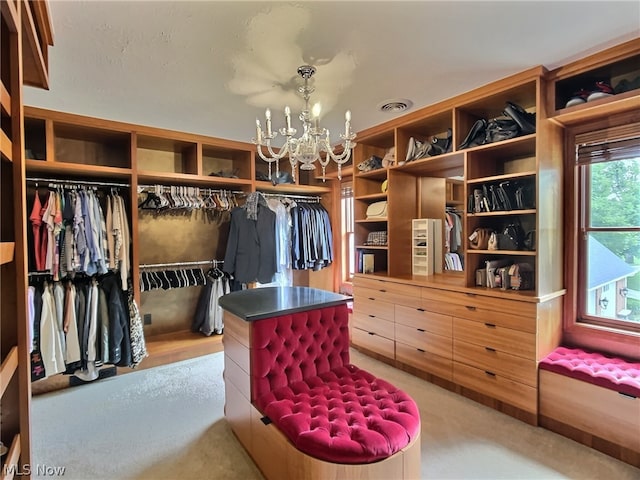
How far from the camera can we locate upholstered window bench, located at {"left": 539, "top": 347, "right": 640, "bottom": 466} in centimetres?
198

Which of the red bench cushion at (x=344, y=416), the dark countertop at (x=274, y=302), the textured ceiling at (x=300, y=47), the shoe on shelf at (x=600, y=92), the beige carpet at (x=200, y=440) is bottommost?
the beige carpet at (x=200, y=440)

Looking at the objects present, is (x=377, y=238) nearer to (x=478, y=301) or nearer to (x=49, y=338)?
(x=478, y=301)

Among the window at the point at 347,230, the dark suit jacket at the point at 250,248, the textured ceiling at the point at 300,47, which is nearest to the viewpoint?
the textured ceiling at the point at 300,47

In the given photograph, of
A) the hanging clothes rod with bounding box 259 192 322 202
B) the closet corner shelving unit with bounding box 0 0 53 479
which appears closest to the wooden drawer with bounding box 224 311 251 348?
the closet corner shelving unit with bounding box 0 0 53 479

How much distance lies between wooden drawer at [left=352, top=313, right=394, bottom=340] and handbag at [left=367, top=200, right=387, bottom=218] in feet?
3.62

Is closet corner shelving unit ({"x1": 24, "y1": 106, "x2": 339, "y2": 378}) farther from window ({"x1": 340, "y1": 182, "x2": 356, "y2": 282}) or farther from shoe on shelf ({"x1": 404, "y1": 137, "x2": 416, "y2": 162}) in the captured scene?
shoe on shelf ({"x1": 404, "y1": 137, "x2": 416, "y2": 162})

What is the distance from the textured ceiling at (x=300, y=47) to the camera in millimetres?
1668

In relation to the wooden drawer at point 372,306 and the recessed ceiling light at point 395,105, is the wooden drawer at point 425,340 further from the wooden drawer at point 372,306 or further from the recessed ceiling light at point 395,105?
the recessed ceiling light at point 395,105

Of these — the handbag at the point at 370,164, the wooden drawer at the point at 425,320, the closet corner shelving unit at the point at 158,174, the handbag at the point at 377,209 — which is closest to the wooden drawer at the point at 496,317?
the wooden drawer at the point at 425,320

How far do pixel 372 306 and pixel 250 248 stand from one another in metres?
1.54

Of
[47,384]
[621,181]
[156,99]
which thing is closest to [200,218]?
[156,99]

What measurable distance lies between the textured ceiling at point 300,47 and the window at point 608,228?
0.71m

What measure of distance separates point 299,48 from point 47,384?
3427mm

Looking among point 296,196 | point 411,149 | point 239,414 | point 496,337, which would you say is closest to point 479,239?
point 496,337
